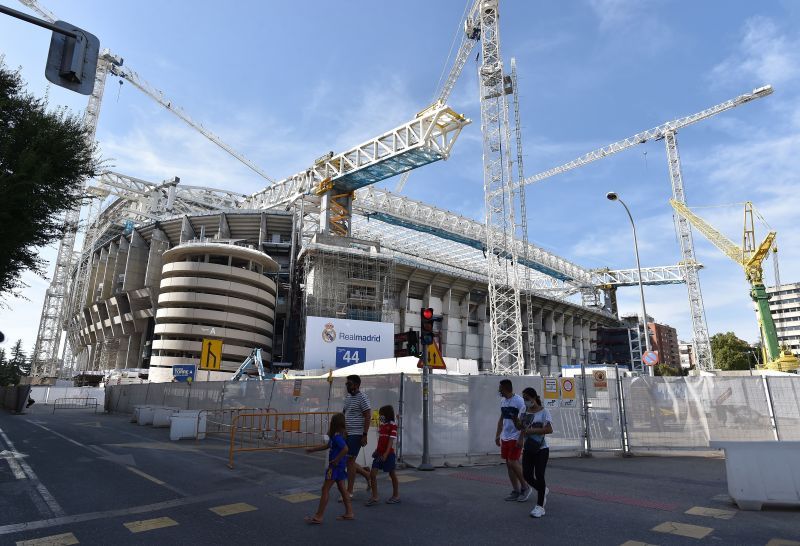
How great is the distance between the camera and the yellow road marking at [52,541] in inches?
216

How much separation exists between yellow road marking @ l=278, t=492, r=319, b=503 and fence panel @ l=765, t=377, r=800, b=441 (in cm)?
1170

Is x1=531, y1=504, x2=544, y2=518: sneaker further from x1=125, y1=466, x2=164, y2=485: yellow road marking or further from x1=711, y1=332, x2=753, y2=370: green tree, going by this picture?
x1=711, y1=332, x2=753, y2=370: green tree

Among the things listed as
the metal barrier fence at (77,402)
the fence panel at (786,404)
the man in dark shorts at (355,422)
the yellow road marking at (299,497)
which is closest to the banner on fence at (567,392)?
the fence panel at (786,404)

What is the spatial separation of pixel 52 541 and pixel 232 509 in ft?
7.56

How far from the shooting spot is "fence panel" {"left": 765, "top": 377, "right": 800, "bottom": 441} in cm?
1174

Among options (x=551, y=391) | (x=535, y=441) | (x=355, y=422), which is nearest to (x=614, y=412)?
(x=551, y=391)

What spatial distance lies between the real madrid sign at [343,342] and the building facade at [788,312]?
14098cm

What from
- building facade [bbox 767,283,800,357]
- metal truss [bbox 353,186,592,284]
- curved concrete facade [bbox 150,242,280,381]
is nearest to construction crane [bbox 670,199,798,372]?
metal truss [bbox 353,186,592,284]

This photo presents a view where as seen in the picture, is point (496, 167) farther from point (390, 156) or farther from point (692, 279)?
point (692, 279)

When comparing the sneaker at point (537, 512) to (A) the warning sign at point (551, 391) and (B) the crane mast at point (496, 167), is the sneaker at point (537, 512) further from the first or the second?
(B) the crane mast at point (496, 167)

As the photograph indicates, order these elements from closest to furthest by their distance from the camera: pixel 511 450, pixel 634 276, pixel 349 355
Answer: pixel 511 450, pixel 349 355, pixel 634 276

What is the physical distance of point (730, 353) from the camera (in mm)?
72875

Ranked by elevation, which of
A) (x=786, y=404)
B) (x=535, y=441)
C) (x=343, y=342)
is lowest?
(x=535, y=441)

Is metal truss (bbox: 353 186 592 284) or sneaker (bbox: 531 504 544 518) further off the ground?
metal truss (bbox: 353 186 592 284)
